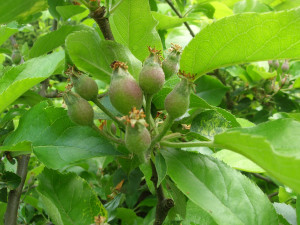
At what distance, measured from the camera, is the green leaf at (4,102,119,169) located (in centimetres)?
79

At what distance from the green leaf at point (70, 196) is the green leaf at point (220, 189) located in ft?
0.98

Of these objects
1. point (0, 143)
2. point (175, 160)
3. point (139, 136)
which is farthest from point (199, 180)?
point (0, 143)

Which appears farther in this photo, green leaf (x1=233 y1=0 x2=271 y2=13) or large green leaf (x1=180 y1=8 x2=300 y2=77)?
green leaf (x1=233 y1=0 x2=271 y2=13)

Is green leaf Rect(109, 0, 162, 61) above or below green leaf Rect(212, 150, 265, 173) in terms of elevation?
above

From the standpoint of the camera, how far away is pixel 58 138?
84 centimetres

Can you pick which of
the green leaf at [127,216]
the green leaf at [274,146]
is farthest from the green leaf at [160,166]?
the green leaf at [127,216]

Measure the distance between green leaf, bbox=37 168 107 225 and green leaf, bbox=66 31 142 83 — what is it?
1.10 feet

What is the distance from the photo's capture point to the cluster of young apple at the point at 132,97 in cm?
67

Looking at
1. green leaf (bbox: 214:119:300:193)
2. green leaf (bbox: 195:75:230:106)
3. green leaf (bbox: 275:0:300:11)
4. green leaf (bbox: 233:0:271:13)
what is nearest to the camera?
green leaf (bbox: 214:119:300:193)

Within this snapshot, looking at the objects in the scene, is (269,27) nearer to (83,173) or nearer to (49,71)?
(49,71)

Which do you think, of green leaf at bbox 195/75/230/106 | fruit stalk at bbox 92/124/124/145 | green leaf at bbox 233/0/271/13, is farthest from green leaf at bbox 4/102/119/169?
green leaf at bbox 233/0/271/13

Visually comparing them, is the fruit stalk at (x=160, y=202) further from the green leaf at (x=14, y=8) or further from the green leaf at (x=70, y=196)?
the green leaf at (x=14, y=8)

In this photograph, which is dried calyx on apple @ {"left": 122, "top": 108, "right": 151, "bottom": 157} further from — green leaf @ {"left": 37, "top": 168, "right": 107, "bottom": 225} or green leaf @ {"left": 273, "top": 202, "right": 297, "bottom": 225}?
green leaf @ {"left": 273, "top": 202, "right": 297, "bottom": 225}

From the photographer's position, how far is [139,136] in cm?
66
